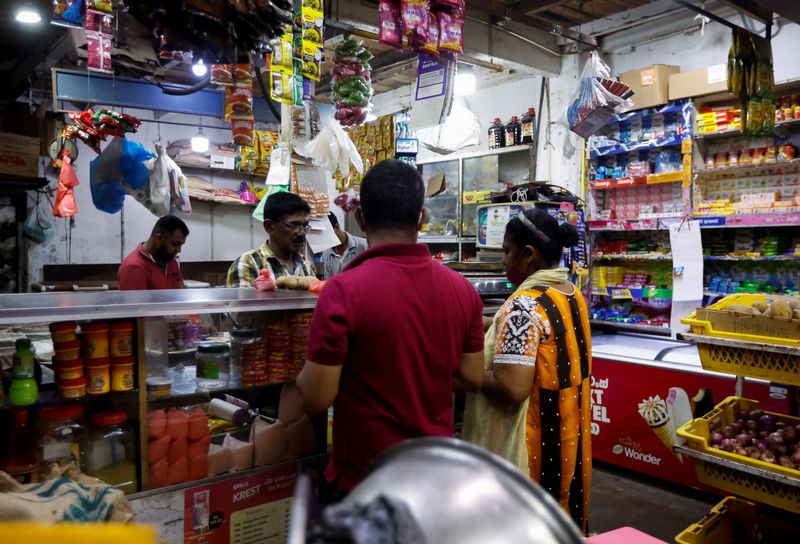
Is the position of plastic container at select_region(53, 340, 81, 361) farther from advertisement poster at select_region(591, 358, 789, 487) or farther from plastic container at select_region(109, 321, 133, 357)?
advertisement poster at select_region(591, 358, 789, 487)

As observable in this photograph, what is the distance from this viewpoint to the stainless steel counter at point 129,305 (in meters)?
1.62

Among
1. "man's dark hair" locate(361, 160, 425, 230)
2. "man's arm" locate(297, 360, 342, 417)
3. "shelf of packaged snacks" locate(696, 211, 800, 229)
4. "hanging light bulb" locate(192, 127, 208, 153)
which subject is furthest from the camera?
"hanging light bulb" locate(192, 127, 208, 153)

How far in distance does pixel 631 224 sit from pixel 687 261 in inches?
25.0

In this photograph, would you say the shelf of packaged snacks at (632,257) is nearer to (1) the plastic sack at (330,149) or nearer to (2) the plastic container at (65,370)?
(1) the plastic sack at (330,149)

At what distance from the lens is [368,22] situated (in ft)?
16.3

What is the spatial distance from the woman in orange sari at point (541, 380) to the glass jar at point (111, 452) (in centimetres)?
127

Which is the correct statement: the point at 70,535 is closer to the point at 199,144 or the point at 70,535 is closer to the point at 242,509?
the point at 242,509

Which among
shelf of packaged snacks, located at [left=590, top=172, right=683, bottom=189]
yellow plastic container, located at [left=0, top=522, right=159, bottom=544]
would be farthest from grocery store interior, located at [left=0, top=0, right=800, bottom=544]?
shelf of packaged snacks, located at [left=590, top=172, right=683, bottom=189]

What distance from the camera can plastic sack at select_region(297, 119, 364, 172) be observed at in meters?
3.76

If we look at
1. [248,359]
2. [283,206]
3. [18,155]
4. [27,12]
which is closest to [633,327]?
[283,206]

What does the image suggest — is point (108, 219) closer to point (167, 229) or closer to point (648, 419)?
point (167, 229)

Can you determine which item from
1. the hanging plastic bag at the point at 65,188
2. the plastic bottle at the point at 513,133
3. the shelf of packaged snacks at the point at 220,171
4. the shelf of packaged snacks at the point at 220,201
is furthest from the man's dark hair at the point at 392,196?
the shelf of packaged snacks at the point at 220,171

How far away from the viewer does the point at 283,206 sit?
10.0ft

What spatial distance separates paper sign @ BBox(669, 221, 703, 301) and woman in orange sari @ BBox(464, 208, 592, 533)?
10.2 feet
